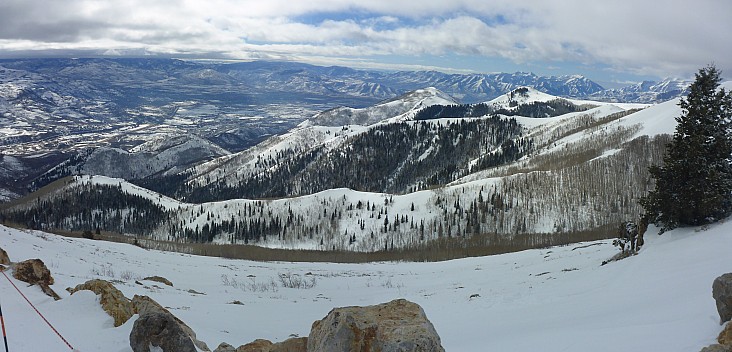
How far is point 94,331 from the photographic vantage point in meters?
11.2

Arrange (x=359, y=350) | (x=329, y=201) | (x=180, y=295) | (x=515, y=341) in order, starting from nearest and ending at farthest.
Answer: (x=359, y=350)
(x=515, y=341)
(x=180, y=295)
(x=329, y=201)

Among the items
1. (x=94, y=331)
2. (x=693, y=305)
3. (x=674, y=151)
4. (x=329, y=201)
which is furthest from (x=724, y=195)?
(x=329, y=201)

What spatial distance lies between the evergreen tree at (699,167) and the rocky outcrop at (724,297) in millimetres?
18115

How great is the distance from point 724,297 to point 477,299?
44.1ft

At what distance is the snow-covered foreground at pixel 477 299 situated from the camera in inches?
436

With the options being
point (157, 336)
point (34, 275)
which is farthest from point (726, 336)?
point (34, 275)

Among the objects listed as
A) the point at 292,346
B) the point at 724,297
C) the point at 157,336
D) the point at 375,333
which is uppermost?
the point at 724,297

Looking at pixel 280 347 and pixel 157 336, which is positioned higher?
pixel 157 336

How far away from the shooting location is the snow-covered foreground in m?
11.1

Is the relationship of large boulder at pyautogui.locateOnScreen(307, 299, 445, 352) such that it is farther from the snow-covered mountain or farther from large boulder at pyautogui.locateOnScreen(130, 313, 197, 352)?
the snow-covered mountain

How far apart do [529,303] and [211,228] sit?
141 m

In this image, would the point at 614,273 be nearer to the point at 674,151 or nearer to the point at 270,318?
the point at 674,151

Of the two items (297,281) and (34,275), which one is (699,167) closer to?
(297,281)

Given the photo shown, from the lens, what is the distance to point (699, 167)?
2533 centimetres
